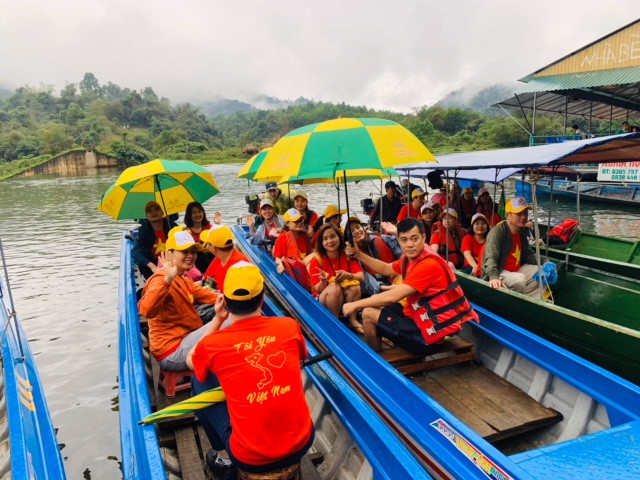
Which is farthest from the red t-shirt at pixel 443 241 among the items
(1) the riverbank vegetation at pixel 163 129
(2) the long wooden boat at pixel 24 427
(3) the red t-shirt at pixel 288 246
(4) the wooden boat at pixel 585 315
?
(1) the riverbank vegetation at pixel 163 129

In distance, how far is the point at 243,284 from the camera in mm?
2094

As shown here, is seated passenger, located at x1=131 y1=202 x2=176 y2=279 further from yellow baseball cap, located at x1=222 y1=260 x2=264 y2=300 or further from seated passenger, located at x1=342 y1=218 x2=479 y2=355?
yellow baseball cap, located at x1=222 y1=260 x2=264 y2=300

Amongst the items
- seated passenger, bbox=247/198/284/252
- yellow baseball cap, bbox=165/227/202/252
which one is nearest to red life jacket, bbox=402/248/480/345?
yellow baseball cap, bbox=165/227/202/252

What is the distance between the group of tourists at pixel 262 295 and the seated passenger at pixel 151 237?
2 cm

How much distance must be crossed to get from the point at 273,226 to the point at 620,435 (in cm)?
578

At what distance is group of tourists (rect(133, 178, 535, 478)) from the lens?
81.1 inches

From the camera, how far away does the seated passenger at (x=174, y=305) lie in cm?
321

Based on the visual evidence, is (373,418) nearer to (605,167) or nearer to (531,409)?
(531,409)

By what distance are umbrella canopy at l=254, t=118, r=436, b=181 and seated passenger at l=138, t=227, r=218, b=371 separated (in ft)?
3.68

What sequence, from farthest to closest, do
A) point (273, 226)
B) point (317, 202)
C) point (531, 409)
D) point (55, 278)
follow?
point (317, 202), point (55, 278), point (273, 226), point (531, 409)

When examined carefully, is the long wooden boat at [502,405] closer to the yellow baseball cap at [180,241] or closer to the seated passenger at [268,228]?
the yellow baseball cap at [180,241]

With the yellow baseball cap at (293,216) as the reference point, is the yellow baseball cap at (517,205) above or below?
above

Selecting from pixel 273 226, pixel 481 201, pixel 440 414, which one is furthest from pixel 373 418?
pixel 481 201

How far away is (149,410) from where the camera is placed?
2.94 m
